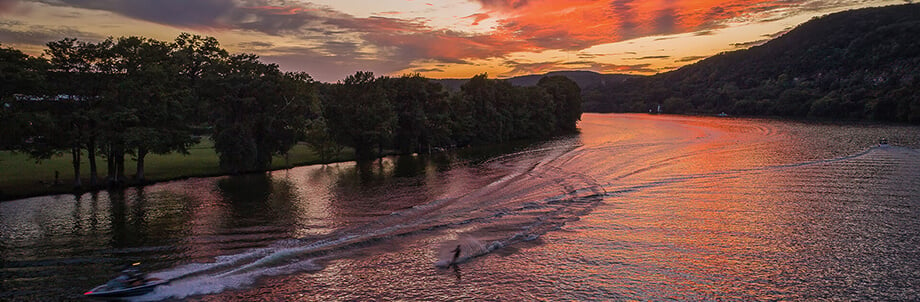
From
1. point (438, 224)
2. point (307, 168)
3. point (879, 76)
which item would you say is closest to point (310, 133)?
point (307, 168)

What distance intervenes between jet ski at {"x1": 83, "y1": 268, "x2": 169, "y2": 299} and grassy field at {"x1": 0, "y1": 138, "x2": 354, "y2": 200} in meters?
30.6

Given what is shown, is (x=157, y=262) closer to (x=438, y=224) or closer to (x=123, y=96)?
(x=438, y=224)

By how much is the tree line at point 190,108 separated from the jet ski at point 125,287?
26.8m

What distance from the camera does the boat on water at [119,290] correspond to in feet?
64.9

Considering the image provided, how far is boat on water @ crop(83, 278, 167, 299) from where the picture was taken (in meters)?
19.8

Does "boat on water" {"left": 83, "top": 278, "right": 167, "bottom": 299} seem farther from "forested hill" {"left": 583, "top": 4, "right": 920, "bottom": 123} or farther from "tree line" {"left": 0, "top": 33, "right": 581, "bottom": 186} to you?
"forested hill" {"left": 583, "top": 4, "right": 920, "bottom": 123}

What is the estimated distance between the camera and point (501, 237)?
27.6 meters

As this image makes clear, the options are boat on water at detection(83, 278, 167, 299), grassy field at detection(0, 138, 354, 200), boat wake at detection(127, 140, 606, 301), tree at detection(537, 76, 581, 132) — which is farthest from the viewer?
tree at detection(537, 76, 581, 132)

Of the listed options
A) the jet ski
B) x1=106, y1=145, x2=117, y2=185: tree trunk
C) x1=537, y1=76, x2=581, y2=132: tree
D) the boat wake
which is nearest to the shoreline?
x1=106, y1=145, x2=117, y2=185: tree trunk

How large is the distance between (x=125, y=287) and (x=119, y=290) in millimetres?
316

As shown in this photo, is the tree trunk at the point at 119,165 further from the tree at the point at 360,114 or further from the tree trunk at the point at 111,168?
the tree at the point at 360,114

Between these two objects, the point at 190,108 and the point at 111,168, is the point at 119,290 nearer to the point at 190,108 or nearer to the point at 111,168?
the point at 111,168

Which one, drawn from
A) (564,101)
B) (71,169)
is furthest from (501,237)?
(564,101)

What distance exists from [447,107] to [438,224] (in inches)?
2385
